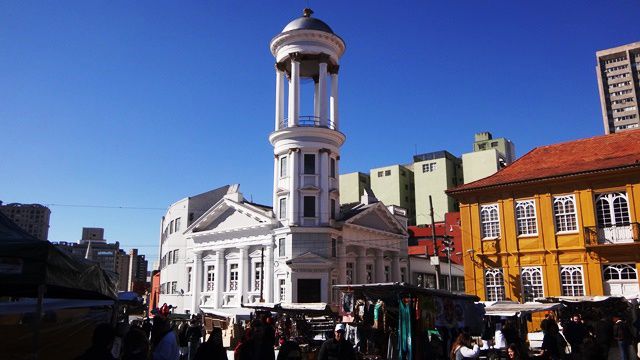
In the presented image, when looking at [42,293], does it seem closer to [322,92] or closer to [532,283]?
[532,283]

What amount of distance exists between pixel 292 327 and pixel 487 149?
6628 centimetres

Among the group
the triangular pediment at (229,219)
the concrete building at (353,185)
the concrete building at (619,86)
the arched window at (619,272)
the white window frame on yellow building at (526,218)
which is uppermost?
the concrete building at (619,86)

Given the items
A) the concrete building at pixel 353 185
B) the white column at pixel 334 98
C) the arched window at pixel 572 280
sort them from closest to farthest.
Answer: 1. the arched window at pixel 572 280
2. the white column at pixel 334 98
3. the concrete building at pixel 353 185

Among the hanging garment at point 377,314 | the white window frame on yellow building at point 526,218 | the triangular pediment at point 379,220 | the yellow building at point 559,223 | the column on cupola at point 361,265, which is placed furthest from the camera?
the triangular pediment at point 379,220

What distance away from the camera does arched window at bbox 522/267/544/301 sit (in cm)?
2920

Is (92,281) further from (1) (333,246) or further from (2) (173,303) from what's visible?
(2) (173,303)

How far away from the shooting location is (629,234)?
87.0 ft

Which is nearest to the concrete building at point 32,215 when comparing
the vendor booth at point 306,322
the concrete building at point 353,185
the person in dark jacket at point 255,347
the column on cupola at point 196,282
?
the column on cupola at point 196,282

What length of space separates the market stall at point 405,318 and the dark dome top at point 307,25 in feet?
101

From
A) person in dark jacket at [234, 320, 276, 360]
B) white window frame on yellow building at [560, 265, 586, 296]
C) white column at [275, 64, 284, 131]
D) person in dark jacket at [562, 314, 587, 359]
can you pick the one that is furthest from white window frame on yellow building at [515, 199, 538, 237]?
person in dark jacket at [234, 320, 276, 360]

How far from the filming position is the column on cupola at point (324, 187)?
42750 mm

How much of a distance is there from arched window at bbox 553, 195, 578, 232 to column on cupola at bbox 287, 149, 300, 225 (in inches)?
784

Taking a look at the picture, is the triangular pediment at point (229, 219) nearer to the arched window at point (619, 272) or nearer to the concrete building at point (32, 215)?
the arched window at point (619, 272)

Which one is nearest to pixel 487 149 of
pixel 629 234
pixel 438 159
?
pixel 438 159
